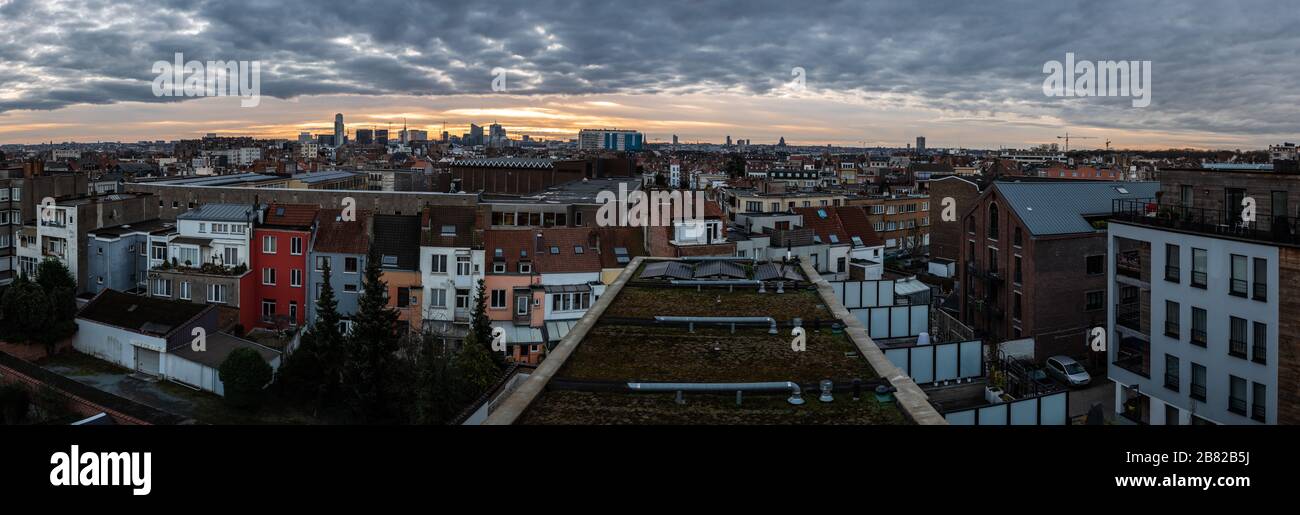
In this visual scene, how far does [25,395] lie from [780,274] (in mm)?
29671

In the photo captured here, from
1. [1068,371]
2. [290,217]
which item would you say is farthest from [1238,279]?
[290,217]

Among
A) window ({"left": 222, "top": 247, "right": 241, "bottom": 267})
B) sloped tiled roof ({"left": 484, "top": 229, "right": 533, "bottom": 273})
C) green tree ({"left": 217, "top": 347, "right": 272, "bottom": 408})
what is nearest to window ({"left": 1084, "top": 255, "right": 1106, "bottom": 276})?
sloped tiled roof ({"left": 484, "top": 229, "right": 533, "bottom": 273})

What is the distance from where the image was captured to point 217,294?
43.2 m

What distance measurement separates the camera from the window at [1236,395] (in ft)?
77.2

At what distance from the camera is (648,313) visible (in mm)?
14320

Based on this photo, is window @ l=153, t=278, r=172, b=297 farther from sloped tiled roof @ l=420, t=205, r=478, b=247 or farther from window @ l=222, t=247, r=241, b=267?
sloped tiled roof @ l=420, t=205, r=478, b=247

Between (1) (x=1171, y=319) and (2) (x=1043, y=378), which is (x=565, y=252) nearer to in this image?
(2) (x=1043, y=378)

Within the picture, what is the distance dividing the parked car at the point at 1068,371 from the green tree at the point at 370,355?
26.7 meters

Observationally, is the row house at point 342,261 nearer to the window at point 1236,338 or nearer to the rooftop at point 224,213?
the rooftop at point 224,213

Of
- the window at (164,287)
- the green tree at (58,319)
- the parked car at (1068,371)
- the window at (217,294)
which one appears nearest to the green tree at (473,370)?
the window at (217,294)

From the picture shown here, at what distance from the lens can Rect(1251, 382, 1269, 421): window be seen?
2270 cm

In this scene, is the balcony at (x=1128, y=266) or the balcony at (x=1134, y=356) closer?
the balcony at (x=1134, y=356)

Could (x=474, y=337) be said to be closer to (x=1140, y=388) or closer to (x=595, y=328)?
(x=595, y=328)
